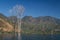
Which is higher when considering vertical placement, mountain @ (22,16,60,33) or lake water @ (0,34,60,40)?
mountain @ (22,16,60,33)

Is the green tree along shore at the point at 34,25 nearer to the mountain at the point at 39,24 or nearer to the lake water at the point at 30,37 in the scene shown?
the mountain at the point at 39,24

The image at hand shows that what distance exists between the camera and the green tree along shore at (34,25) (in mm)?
6582

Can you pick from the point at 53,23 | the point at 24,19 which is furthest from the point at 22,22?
the point at 53,23

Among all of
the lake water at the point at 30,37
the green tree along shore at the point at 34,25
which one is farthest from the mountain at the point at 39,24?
the lake water at the point at 30,37

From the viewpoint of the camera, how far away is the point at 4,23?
21.7ft

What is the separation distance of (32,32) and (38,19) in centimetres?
52

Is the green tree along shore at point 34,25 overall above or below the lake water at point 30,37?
above

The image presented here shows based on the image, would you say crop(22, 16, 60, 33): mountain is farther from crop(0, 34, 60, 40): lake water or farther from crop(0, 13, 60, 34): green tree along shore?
crop(0, 34, 60, 40): lake water

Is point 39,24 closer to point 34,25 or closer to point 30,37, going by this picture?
point 34,25

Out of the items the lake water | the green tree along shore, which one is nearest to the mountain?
the green tree along shore

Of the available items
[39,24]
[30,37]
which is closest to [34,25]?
[39,24]

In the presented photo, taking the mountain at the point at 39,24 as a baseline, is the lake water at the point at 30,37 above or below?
below

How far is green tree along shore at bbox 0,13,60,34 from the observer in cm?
658

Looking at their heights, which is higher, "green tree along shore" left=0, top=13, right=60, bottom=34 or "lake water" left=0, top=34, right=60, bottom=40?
"green tree along shore" left=0, top=13, right=60, bottom=34
